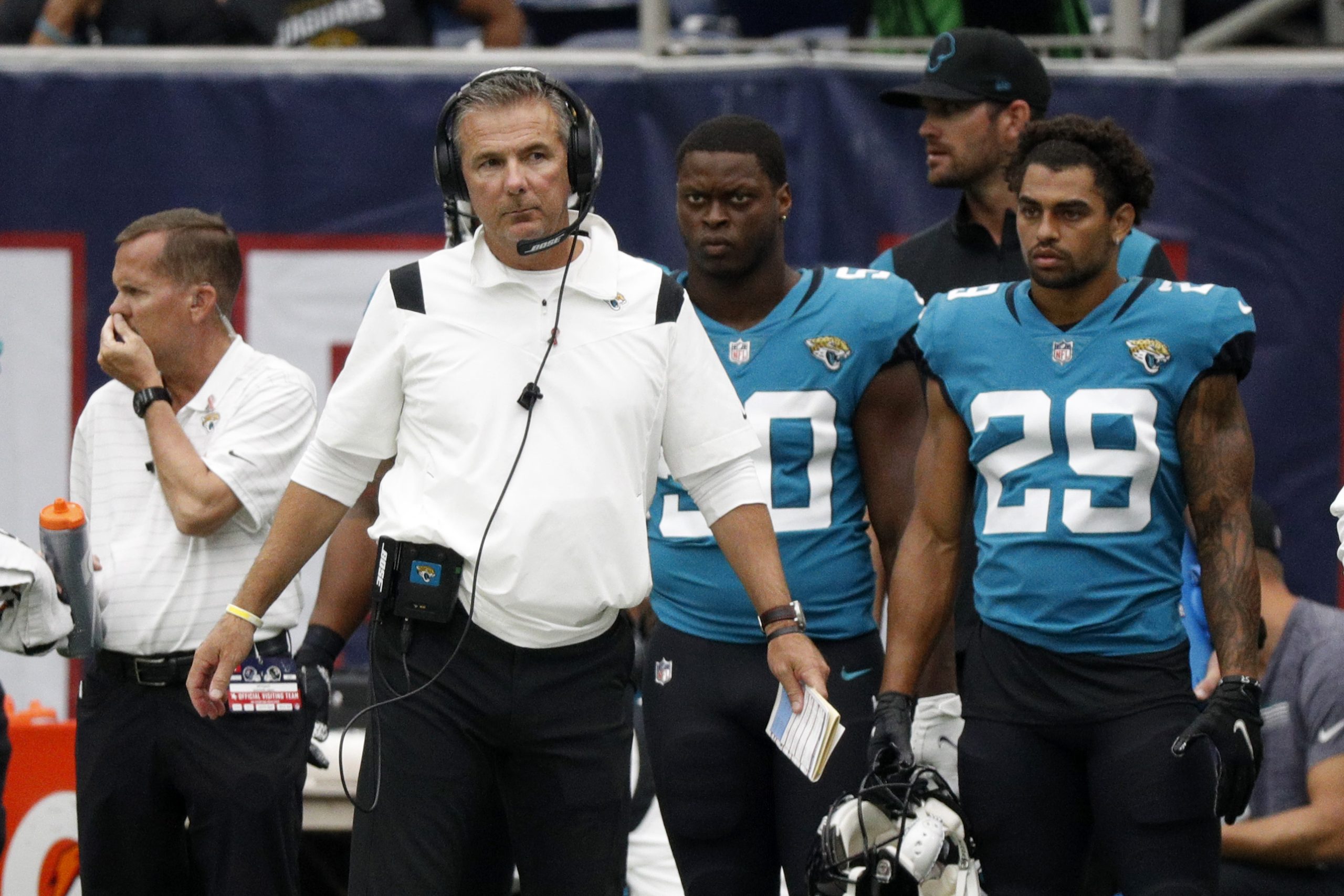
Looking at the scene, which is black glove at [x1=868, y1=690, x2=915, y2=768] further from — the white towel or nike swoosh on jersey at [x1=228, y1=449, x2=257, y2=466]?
the white towel

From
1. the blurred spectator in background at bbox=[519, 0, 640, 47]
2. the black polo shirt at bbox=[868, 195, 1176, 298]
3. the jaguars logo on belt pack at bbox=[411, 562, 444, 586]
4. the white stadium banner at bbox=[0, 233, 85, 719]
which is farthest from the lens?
the blurred spectator in background at bbox=[519, 0, 640, 47]

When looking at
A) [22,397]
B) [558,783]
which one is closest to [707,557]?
[558,783]

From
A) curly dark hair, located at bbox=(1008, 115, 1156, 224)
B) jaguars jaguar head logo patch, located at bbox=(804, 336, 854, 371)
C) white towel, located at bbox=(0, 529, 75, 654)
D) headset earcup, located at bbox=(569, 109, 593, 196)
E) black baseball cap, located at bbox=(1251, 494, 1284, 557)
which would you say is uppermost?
curly dark hair, located at bbox=(1008, 115, 1156, 224)

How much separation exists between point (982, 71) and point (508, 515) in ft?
6.92

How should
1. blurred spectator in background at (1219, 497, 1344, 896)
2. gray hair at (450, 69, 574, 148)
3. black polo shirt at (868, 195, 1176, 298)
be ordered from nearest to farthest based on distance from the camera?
gray hair at (450, 69, 574, 148) < blurred spectator in background at (1219, 497, 1344, 896) < black polo shirt at (868, 195, 1176, 298)

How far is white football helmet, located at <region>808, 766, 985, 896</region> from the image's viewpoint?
3256mm

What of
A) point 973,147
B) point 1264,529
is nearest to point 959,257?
point 973,147

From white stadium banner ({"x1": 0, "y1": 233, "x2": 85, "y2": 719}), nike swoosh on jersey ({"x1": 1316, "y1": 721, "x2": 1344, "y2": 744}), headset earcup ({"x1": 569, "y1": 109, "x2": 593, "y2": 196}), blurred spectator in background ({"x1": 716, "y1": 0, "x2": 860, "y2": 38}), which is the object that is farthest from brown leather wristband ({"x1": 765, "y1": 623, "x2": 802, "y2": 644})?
blurred spectator in background ({"x1": 716, "y1": 0, "x2": 860, "y2": 38})

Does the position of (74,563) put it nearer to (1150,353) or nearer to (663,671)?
(663,671)

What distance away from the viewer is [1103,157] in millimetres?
3578

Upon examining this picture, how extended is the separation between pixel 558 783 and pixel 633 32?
421 cm

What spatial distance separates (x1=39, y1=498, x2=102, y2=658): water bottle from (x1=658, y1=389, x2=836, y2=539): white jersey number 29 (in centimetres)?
121

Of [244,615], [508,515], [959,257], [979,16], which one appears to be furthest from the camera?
[979,16]

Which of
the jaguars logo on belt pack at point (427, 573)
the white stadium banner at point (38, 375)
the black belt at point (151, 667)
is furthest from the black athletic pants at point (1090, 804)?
the white stadium banner at point (38, 375)
